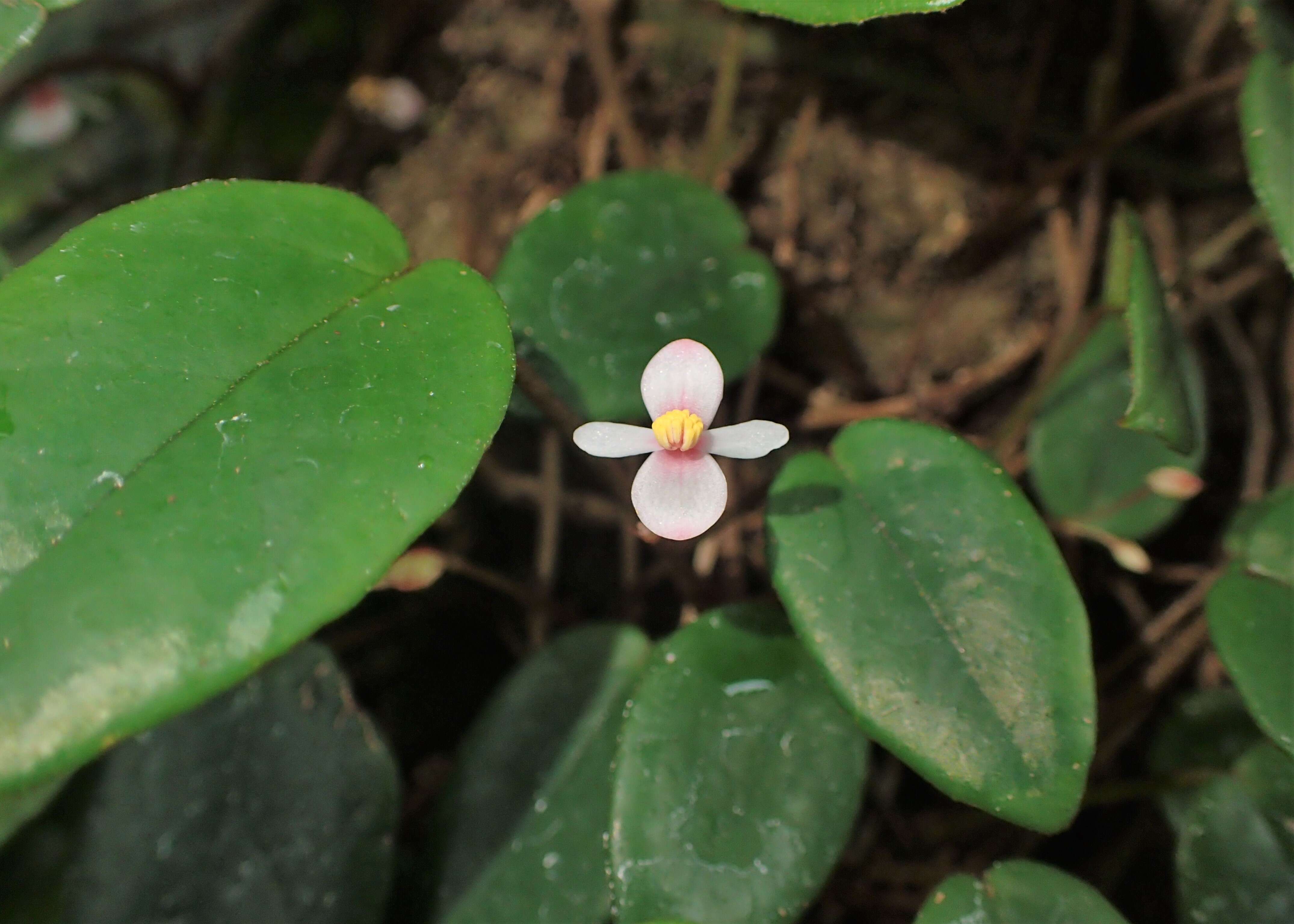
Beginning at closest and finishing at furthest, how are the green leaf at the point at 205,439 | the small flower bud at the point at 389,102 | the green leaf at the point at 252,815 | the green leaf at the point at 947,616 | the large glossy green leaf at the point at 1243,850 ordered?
the green leaf at the point at 205,439 < the green leaf at the point at 947,616 < the large glossy green leaf at the point at 1243,850 < the green leaf at the point at 252,815 < the small flower bud at the point at 389,102

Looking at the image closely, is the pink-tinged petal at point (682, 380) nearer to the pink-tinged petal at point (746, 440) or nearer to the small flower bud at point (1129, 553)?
the pink-tinged petal at point (746, 440)

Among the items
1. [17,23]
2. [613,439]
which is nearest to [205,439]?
[613,439]

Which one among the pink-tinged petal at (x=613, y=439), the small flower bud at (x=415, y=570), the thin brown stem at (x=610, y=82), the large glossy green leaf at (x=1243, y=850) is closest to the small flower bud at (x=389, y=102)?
the thin brown stem at (x=610, y=82)

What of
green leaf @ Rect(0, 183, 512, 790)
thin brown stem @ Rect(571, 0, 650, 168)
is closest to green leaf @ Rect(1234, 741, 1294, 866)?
green leaf @ Rect(0, 183, 512, 790)

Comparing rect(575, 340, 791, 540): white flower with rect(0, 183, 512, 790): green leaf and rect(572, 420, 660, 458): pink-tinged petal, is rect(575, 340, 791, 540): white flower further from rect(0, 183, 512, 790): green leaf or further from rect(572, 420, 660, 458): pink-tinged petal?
rect(0, 183, 512, 790): green leaf

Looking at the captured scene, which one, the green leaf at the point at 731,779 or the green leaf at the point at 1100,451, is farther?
the green leaf at the point at 1100,451

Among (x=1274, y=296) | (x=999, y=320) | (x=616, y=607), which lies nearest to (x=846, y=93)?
(x=999, y=320)
